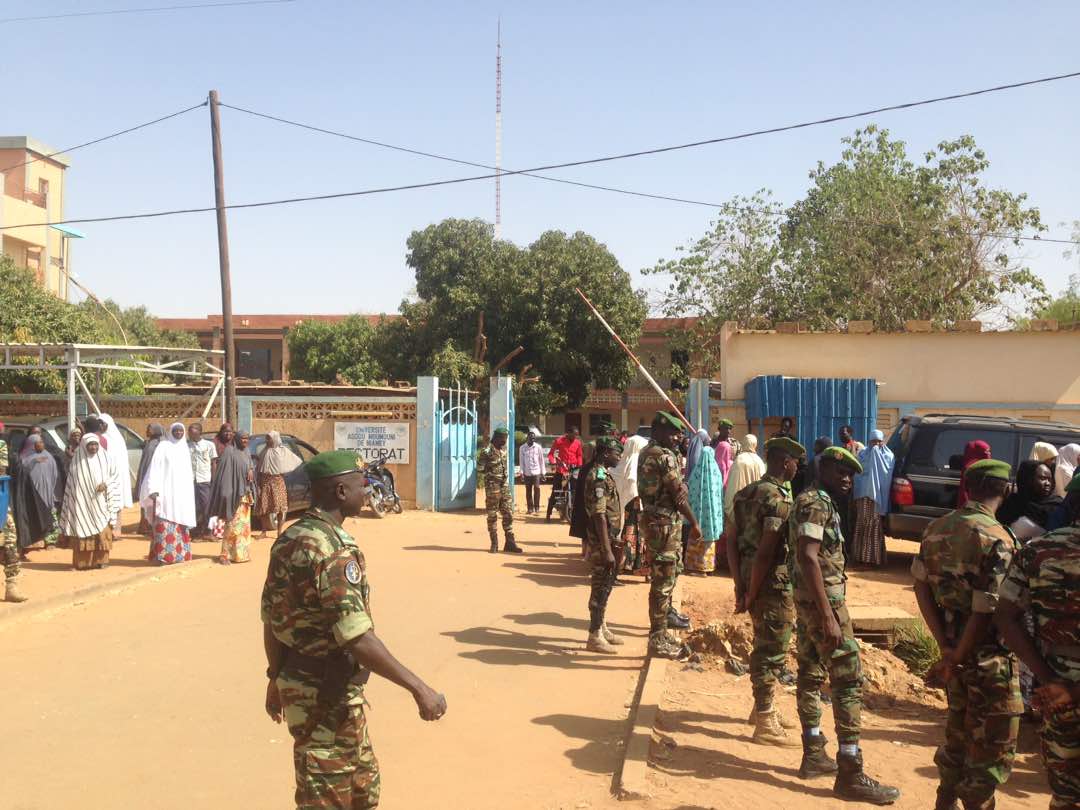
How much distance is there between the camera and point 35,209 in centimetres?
3362

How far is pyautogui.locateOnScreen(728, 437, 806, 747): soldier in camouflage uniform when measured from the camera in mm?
5453

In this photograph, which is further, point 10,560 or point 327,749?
point 10,560

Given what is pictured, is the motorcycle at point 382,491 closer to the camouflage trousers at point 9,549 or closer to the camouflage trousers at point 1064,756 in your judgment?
the camouflage trousers at point 9,549

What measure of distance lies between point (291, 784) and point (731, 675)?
3452 mm

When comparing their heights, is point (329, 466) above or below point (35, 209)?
below

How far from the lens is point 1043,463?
685 cm

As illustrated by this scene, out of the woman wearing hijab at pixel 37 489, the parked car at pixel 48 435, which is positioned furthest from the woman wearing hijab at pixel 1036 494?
the parked car at pixel 48 435

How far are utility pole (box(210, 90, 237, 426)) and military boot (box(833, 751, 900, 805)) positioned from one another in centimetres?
1429

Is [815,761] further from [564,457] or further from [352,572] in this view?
[564,457]

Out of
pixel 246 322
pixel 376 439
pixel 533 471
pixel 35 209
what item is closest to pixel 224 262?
pixel 376 439

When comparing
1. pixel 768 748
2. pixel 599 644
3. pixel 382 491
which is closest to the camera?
pixel 768 748

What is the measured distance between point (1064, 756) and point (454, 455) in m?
15.7

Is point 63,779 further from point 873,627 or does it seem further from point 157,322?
point 157,322

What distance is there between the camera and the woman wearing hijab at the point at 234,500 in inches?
484
